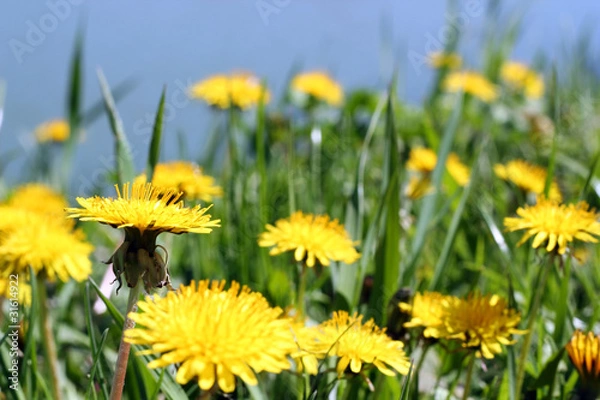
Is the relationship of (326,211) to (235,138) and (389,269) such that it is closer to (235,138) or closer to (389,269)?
(235,138)

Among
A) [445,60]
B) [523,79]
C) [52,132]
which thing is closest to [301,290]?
[52,132]

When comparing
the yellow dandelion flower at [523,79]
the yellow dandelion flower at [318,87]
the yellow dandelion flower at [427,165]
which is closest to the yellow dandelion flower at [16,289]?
the yellow dandelion flower at [427,165]

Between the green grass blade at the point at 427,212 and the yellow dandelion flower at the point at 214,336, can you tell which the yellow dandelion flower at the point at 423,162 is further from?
the yellow dandelion flower at the point at 214,336

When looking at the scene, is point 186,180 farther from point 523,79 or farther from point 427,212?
point 523,79

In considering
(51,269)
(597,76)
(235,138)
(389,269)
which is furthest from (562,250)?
(597,76)

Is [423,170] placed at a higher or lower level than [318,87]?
lower
